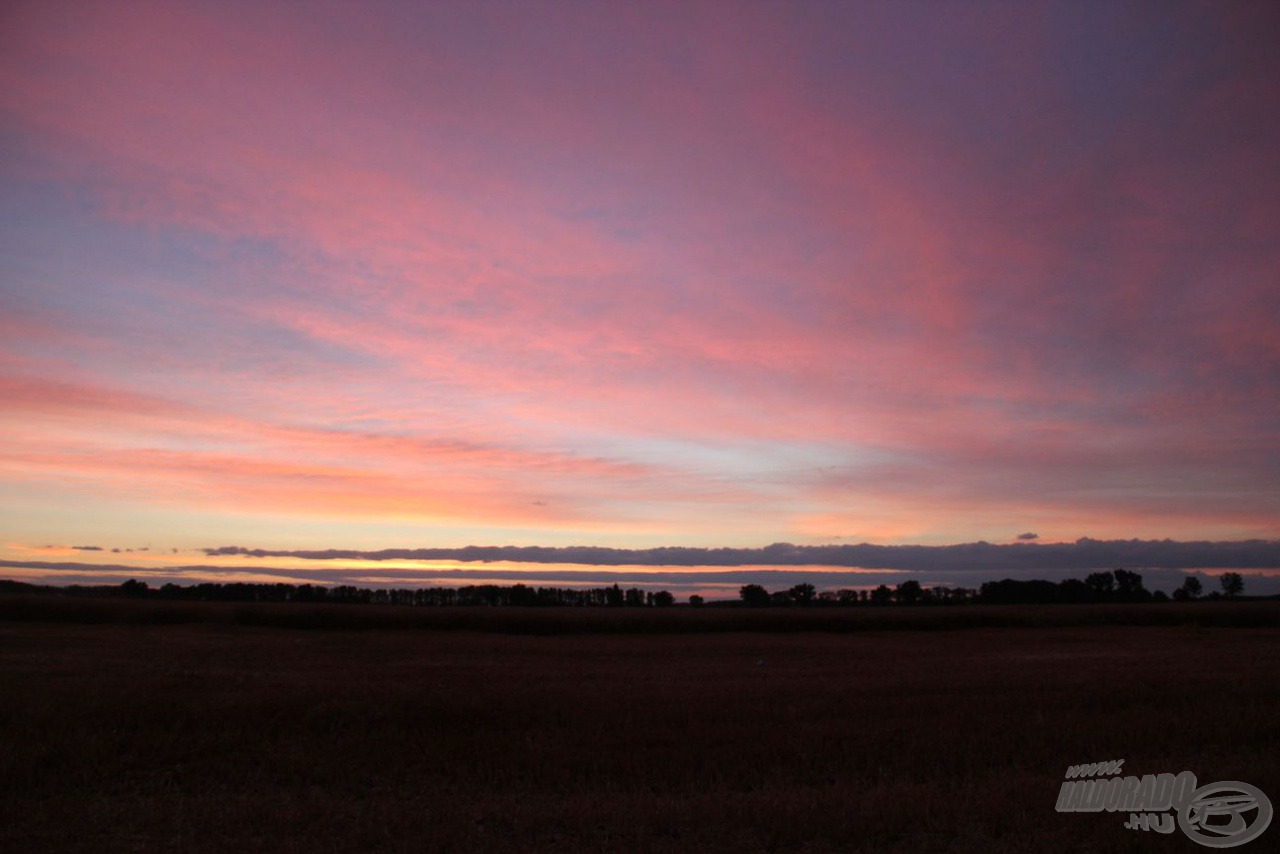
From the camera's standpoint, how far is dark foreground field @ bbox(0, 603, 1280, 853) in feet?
36.2

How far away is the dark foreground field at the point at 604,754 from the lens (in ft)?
36.2

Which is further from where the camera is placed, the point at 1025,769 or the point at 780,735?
the point at 780,735

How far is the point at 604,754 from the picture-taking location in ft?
52.9

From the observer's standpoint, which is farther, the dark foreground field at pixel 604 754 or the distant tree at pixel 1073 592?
the distant tree at pixel 1073 592

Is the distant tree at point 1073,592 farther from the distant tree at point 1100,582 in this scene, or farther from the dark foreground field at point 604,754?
the dark foreground field at point 604,754

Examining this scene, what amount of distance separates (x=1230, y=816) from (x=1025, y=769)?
429 centimetres

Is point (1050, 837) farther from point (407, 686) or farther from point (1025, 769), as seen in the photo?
point (407, 686)

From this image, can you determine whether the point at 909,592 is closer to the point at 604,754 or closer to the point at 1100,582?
the point at 1100,582

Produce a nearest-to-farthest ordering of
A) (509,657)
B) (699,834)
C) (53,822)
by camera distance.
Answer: (699,834) → (53,822) → (509,657)

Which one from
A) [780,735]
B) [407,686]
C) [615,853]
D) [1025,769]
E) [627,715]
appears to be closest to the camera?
[615,853]

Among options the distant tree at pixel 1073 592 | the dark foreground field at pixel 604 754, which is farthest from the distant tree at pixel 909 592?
the dark foreground field at pixel 604 754

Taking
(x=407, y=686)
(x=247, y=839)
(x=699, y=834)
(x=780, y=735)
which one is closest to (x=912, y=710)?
(x=780, y=735)

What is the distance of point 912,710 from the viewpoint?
20.6 m

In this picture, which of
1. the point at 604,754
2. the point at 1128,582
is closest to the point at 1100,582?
the point at 1128,582
